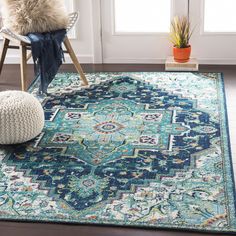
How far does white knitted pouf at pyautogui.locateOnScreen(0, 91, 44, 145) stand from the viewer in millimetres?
3100

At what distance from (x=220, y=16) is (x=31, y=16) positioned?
1482 millimetres

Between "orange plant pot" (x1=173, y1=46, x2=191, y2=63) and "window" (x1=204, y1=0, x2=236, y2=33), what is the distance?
0.81 feet

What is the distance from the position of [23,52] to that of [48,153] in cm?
100

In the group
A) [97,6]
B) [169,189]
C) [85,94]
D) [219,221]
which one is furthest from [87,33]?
[219,221]

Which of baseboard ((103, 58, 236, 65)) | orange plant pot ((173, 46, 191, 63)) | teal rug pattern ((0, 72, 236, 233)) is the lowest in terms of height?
teal rug pattern ((0, 72, 236, 233))

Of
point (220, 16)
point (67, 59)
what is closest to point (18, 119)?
point (67, 59)

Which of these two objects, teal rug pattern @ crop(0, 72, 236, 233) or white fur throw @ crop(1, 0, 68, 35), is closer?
teal rug pattern @ crop(0, 72, 236, 233)

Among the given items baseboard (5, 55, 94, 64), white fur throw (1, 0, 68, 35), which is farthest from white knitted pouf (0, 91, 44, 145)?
baseboard (5, 55, 94, 64)

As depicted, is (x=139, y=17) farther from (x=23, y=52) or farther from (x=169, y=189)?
(x=169, y=189)

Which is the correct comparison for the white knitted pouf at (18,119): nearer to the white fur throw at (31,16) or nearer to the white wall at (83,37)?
the white fur throw at (31,16)

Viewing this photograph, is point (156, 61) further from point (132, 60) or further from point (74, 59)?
point (74, 59)

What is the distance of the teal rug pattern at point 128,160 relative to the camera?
2568 millimetres

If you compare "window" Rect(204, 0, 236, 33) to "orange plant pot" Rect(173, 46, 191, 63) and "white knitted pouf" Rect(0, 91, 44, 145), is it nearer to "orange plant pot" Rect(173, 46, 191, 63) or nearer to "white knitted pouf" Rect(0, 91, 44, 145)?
"orange plant pot" Rect(173, 46, 191, 63)

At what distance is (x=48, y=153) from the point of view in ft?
10.3
